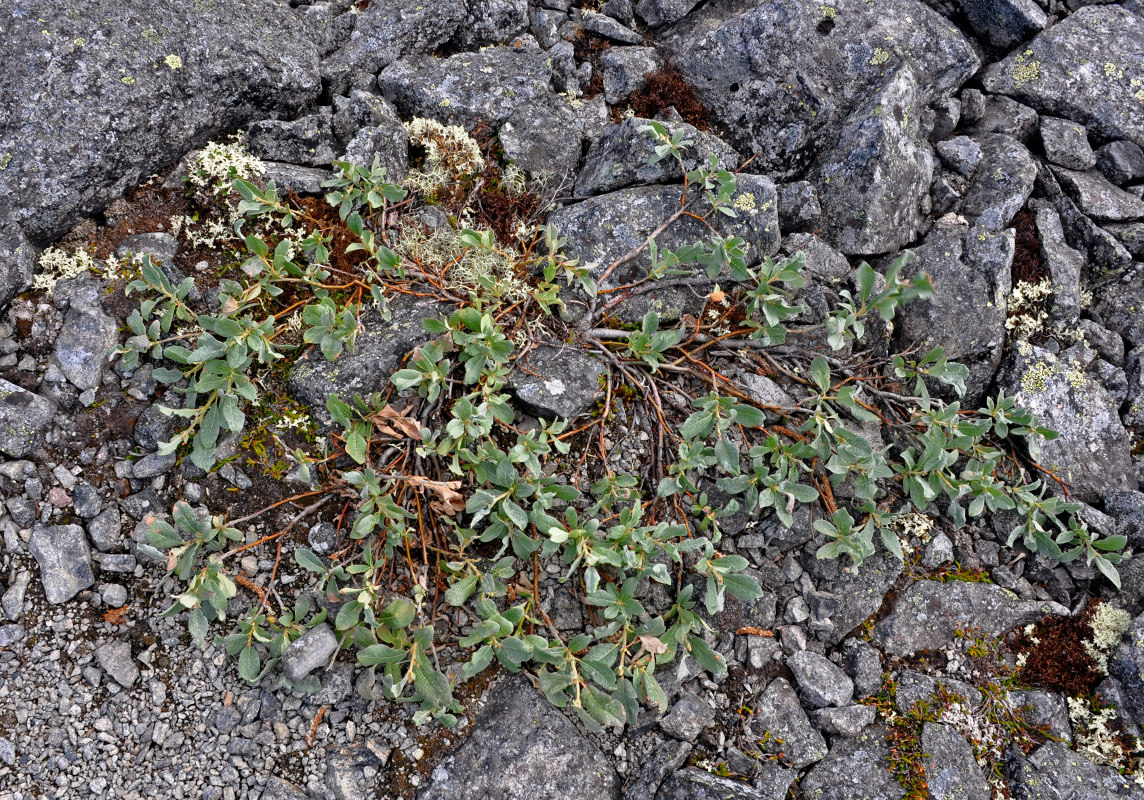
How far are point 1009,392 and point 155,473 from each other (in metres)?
6.14

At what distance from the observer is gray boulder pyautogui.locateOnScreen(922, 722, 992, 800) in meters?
4.44

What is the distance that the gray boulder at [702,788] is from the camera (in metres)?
4.24

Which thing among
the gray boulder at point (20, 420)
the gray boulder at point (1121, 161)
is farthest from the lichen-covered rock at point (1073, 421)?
the gray boulder at point (20, 420)

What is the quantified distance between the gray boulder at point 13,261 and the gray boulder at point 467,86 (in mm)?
2927

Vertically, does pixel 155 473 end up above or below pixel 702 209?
below

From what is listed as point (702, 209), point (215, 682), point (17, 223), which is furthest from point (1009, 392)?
point (17, 223)

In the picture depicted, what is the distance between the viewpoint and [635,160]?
5797mm

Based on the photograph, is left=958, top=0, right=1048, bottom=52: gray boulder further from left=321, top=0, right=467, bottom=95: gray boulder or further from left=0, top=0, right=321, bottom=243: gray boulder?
left=0, top=0, right=321, bottom=243: gray boulder

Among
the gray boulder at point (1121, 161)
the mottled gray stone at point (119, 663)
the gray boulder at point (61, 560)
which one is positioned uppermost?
the gray boulder at point (1121, 161)

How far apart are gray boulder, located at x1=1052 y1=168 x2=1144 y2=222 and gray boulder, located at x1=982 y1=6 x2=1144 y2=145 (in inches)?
24.7

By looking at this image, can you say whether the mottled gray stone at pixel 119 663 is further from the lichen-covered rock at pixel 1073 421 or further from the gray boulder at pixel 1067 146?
the gray boulder at pixel 1067 146

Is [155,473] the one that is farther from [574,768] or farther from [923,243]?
[923,243]

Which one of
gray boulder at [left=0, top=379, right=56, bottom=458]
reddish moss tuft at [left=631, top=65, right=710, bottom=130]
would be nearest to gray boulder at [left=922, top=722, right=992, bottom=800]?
reddish moss tuft at [left=631, top=65, right=710, bottom=130]

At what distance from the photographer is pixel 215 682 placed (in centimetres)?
443
